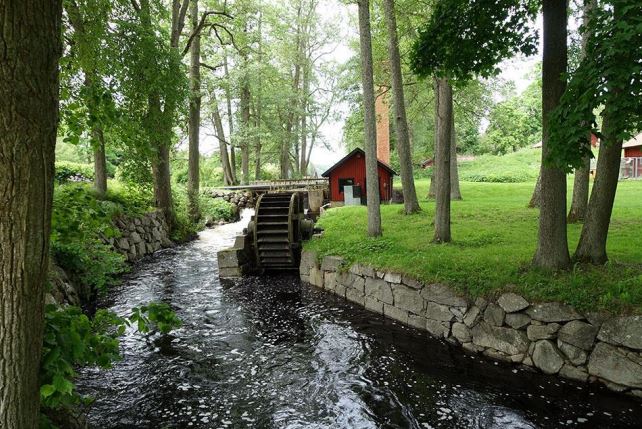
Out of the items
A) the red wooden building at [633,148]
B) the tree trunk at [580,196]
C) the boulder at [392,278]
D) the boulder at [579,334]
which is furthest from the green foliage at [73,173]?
the red wooden building at [633,148]

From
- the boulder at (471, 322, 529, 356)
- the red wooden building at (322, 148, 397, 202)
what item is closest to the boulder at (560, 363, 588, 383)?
the boulder at (471, 322, 529, 356)

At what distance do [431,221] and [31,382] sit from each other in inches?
383

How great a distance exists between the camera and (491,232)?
8719 mm

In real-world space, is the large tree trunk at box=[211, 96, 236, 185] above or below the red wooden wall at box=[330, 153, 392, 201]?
above

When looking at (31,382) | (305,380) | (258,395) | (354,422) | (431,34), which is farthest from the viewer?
(431,34)

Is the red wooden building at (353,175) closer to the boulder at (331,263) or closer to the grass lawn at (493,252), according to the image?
the grass lawn at (493,252)

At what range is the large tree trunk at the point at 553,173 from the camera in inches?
209

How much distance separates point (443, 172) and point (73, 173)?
12.9m

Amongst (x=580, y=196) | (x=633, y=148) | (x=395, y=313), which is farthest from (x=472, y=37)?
(x=633, y=148)

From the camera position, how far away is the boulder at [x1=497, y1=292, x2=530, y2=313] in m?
5.09

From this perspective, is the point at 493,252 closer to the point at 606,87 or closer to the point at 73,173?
the point at 606,87

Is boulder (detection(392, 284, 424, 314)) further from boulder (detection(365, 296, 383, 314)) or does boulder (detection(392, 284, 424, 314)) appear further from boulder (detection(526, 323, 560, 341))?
boulder (detection(526, 323, 560, 341))

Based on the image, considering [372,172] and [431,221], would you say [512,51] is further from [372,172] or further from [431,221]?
[431,221]

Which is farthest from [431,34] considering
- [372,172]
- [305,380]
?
[305,380]
